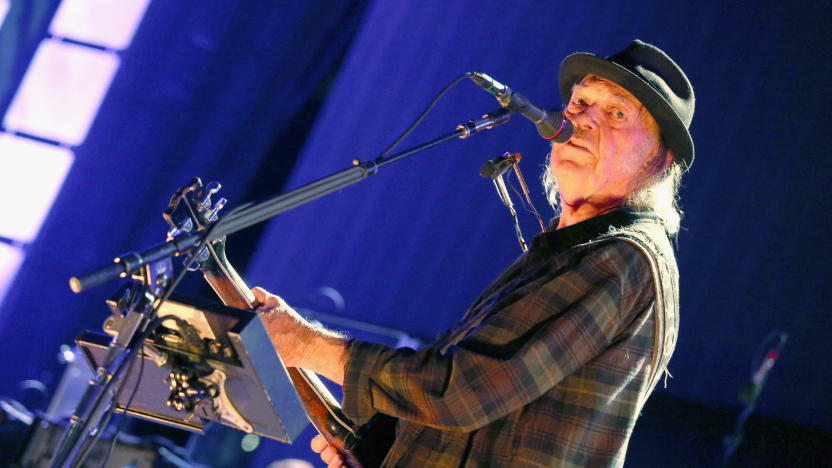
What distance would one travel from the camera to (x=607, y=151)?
2.33 meters

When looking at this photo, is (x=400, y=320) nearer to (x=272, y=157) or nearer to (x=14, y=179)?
(x=272, y=157)

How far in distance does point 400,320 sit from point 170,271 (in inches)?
141

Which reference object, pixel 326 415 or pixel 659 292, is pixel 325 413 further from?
pixel 659 292

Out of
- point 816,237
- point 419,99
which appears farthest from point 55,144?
point 816,237

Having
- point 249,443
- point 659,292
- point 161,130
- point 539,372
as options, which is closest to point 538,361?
point 539,372

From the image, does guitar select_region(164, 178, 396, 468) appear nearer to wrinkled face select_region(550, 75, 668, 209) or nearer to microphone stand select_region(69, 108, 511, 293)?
microphone stand select_region(69, 108, 511, 293)

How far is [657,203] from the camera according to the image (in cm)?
246

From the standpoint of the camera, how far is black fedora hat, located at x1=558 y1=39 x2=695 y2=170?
237cm

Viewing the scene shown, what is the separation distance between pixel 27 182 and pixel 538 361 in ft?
15.4

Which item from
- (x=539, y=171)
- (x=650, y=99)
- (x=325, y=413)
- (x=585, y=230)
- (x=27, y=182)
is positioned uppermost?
(x=650, y=99)

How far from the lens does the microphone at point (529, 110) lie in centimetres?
190

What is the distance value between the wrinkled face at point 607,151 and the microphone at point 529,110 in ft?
1.09

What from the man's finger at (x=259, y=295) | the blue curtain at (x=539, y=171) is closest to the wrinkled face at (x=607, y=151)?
the man's finger at (x=259, y=295)

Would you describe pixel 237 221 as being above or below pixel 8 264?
above
